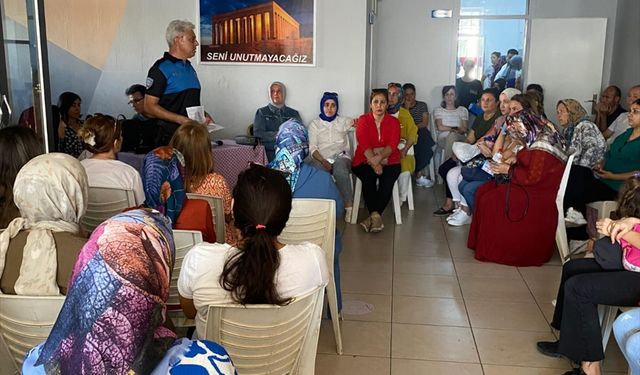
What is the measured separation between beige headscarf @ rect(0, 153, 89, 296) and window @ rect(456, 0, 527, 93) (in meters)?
6.80

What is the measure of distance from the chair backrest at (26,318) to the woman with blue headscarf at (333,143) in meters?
3.84

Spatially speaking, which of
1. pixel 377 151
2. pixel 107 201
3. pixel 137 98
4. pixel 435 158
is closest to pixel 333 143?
pixel 377 151

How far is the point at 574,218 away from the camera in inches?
169

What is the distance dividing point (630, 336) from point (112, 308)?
68.2 inches

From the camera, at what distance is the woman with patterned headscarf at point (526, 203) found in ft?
13.7

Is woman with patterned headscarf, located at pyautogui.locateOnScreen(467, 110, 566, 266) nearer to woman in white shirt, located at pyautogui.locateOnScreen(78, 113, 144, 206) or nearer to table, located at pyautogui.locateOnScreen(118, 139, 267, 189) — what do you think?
table, located at pyautogui.locateOnScreen(118, 139, 267, 189)

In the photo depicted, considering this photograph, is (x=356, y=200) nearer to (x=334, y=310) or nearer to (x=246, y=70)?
(x=246, y=70)

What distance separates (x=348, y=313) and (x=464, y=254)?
57.5 inches

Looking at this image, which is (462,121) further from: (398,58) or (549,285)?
(549,285)

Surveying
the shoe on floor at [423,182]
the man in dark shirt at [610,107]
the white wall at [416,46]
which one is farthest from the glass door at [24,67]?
the man in dark shirt at [610,107]

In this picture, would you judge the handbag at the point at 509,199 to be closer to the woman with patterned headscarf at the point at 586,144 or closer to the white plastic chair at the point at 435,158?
the woman with patterned headscarf at the point at 586,144

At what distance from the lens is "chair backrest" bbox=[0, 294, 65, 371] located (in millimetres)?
1676

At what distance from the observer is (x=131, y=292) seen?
112 cm

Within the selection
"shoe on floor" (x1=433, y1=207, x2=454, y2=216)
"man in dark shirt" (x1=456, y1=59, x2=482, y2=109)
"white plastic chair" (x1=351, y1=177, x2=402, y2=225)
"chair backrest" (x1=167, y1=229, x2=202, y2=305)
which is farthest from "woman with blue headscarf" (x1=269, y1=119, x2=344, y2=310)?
"man in dark shirt" (x1=456, y1=59, x2=482, y2=109)
